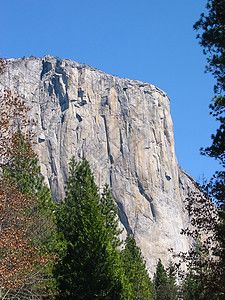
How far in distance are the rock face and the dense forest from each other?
73.4m

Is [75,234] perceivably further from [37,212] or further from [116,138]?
[116,138]

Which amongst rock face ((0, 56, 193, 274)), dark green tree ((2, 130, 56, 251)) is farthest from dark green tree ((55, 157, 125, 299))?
rock face ((0, 56, 193, 274))

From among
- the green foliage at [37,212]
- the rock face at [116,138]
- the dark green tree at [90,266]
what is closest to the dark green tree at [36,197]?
the green foliage at [37,212]

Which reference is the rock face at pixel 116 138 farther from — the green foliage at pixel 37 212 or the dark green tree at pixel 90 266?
the dark green tree at pixel 90 266

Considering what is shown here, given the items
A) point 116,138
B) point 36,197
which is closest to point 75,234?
point 36,197

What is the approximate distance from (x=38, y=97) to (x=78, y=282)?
114172mm

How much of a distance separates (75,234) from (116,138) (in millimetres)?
99504

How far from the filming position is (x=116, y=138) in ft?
418

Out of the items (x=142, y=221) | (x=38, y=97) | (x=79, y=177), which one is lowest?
(x=79, y=177)

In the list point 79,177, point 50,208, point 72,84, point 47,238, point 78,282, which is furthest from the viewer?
point 72,84

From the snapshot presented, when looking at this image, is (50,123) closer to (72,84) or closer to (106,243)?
(72,84)

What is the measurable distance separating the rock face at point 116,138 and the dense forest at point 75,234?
7341cm

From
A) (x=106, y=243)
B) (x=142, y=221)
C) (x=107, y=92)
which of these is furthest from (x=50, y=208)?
(x=107, y=92)

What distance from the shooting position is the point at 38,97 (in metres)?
134
